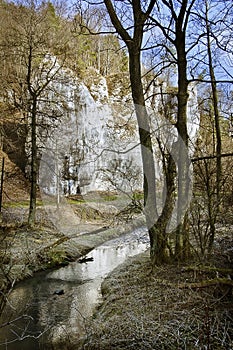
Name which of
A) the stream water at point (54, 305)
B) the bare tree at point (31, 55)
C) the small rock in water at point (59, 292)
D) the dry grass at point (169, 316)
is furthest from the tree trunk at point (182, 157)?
the bare tree at point (31, 55)

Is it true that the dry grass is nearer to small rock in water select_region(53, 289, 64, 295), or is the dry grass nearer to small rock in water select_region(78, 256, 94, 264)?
small rock in water select_region(53, 289, 64, 295)

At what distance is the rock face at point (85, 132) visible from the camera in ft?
42.9

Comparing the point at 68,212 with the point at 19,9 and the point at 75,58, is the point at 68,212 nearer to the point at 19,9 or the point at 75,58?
the point at 19,9

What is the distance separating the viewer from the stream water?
398 centimetres

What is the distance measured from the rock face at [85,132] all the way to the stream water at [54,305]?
438 cm

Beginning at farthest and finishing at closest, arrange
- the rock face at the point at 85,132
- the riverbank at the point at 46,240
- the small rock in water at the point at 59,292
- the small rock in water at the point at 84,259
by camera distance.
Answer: the rock face at the point at 85,132 < the small rock in water at the point at 84,259 < the riverbank at the point at 46,240 < the small rock in water at the point at 59,292

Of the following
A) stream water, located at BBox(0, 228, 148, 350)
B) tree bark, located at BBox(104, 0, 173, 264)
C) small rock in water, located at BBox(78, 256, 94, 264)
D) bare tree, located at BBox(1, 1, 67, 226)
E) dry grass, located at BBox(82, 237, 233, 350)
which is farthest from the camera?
bare tree, located at BBox(1, 1, 67, 226)

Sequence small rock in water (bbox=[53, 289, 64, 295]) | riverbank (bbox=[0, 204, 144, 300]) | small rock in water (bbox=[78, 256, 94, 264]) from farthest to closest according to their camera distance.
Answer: small rock in water (bbox=[78, 256, 94, 264]) → riverbank (bbox=[0, 204, 144, 300]) → small rock in water (bbox=[53, 289, 64, 295])

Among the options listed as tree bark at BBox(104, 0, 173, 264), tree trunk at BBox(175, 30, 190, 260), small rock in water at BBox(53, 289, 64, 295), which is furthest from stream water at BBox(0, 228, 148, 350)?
tree trunk at BBox(175, 30, 190, 260)

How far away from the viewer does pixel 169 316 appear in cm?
343

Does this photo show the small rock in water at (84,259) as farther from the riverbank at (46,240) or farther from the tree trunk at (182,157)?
the tree trunk at (182,157)

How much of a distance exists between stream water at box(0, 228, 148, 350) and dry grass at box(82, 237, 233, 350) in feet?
1.42

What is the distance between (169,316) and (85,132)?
1527 centimetres

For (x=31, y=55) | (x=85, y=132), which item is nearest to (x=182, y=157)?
(x=31, y=55)
